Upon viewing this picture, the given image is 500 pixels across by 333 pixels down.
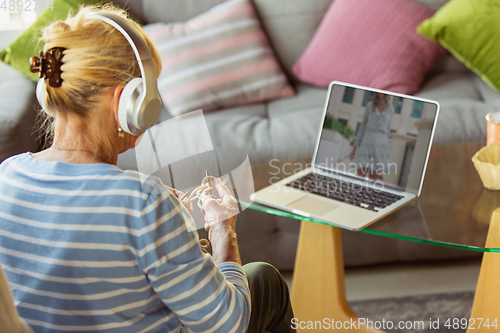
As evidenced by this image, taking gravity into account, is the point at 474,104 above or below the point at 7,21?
below

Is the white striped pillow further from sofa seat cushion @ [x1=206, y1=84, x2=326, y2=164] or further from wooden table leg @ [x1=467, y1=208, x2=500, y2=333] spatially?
wooden table leg @ [x1=467, y1=208, x2=500, y2=333]

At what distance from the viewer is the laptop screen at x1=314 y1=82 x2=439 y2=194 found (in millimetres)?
1208

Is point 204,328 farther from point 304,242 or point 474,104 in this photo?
point 474,104

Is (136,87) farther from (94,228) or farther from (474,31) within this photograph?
(474,31)

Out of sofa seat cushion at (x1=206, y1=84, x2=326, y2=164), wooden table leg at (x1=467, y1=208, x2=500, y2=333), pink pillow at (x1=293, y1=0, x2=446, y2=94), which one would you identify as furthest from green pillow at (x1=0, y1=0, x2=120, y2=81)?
wooden table leg at (x1=467, y1=208, x2=500, y2=333)

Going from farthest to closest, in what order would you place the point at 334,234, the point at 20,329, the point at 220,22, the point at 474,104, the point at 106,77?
the point at 220,22 < the point at 474,104 < the point at 334,234 < the point at 106,77 < the point at 20,329

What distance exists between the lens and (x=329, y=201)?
1.14 meters

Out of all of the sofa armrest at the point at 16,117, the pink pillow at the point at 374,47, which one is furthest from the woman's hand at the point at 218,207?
the pink pillow at the point at 374,47

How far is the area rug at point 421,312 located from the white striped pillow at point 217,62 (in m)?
0.90

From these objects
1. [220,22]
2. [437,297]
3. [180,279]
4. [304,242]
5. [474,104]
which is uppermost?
[220,22]

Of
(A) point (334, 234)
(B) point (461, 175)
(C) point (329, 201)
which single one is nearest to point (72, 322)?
(C) point (329, 201)

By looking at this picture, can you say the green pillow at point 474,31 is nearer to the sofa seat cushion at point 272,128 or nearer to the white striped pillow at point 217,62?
the sofa seat cushion at point 272,128

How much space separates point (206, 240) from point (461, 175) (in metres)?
0.67

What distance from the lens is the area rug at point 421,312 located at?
57.5 inches
